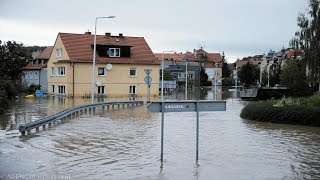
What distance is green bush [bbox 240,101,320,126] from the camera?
2350cm

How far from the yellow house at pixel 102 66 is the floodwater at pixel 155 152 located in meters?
33.3

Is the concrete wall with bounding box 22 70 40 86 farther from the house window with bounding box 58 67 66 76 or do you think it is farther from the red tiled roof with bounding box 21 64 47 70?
the house window with bounding box 58 67 66 76

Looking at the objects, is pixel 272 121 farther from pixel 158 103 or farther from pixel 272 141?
pixel 158 103

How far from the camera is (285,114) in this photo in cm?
2458

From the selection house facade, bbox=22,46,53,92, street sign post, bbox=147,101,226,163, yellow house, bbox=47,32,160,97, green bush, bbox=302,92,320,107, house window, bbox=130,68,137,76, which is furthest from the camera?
house facade, bbox=22,46,53,92

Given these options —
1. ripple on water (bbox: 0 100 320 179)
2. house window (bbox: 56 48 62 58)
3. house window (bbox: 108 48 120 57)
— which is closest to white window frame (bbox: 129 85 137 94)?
house window (bbox: 108 48 120 57)

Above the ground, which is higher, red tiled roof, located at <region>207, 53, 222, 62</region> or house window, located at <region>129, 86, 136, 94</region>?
red tiled roof, located at <region>207, 53, 222, 62</region>

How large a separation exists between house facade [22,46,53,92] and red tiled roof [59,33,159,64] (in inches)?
671

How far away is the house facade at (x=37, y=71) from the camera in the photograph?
A: 74688 millimetres

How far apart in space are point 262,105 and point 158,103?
51.4 ft

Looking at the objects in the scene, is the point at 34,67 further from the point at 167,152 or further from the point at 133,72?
the point at 167,152

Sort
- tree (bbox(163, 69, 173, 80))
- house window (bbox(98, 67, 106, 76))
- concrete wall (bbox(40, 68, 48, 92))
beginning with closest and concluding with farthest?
house window (bbox(98, 67, 106, 76))
concrete wall (bbox(40, 68, 48, 92))
tree (bbox(163, 69, 173, 80))

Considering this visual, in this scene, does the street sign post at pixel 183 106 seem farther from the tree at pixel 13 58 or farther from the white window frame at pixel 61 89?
the tree at pixel 13 58

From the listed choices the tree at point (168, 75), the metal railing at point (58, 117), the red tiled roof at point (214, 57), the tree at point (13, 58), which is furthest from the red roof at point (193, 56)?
the metal railing at point (58, 117)
